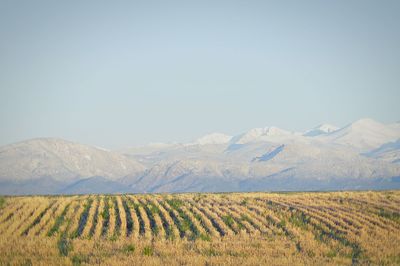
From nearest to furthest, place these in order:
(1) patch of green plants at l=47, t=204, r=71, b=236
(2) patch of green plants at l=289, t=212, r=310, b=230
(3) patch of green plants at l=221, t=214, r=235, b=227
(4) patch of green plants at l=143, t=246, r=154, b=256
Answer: (4) patch of green plants at l=143, t=246, r=154, b=256 → (1) patch of green plants at l=47, t=204, r=71, b=236 → (2) patch of green plants at l=289, t=212, r=310, b=230 → (3) patch of green plants at l=221, t=214, r=235, b=227

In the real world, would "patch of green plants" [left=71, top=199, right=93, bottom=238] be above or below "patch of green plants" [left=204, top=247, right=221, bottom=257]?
above

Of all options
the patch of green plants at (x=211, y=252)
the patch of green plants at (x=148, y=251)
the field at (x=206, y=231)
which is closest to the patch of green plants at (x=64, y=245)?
the field at (x=206, y=231)

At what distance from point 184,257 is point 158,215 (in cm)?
1640

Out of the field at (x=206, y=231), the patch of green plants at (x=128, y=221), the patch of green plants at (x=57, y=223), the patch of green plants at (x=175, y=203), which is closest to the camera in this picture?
the field at (x=206, y=231)

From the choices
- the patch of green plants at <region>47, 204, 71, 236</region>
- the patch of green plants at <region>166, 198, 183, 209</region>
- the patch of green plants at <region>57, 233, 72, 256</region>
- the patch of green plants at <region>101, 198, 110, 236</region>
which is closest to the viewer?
the patch of green plants at <region>57, 233, 72, 256</region>

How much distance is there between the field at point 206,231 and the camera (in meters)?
20.2

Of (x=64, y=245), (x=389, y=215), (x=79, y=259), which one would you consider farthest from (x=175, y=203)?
(x=79, y=259)

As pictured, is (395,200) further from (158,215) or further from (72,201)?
(72,201)

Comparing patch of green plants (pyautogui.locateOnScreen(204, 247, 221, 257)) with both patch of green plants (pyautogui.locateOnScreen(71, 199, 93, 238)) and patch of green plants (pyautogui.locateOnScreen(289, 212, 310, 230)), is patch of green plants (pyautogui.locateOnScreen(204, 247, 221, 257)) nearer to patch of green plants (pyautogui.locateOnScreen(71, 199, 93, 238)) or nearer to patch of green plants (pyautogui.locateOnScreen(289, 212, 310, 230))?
patch of green plants (pyautogui.locateOnScreen(71, 199, 93, 238))

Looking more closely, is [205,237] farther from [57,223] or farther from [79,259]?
[57,223]

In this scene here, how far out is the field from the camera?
20219mm

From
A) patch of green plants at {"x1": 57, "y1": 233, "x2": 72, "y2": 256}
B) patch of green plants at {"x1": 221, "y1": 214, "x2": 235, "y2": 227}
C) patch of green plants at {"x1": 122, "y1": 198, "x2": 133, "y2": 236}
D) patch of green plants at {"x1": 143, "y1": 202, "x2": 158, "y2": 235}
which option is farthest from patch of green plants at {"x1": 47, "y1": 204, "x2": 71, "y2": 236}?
patch of green plants at {"x1": 221, "y1": 214, "x2": 235, "y2": 227}

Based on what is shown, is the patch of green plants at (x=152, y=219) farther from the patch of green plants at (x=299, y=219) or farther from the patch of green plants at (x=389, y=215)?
the patch of green plants at (x=389, y=215)

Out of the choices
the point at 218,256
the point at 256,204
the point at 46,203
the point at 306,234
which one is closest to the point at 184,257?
the point at 218,256
